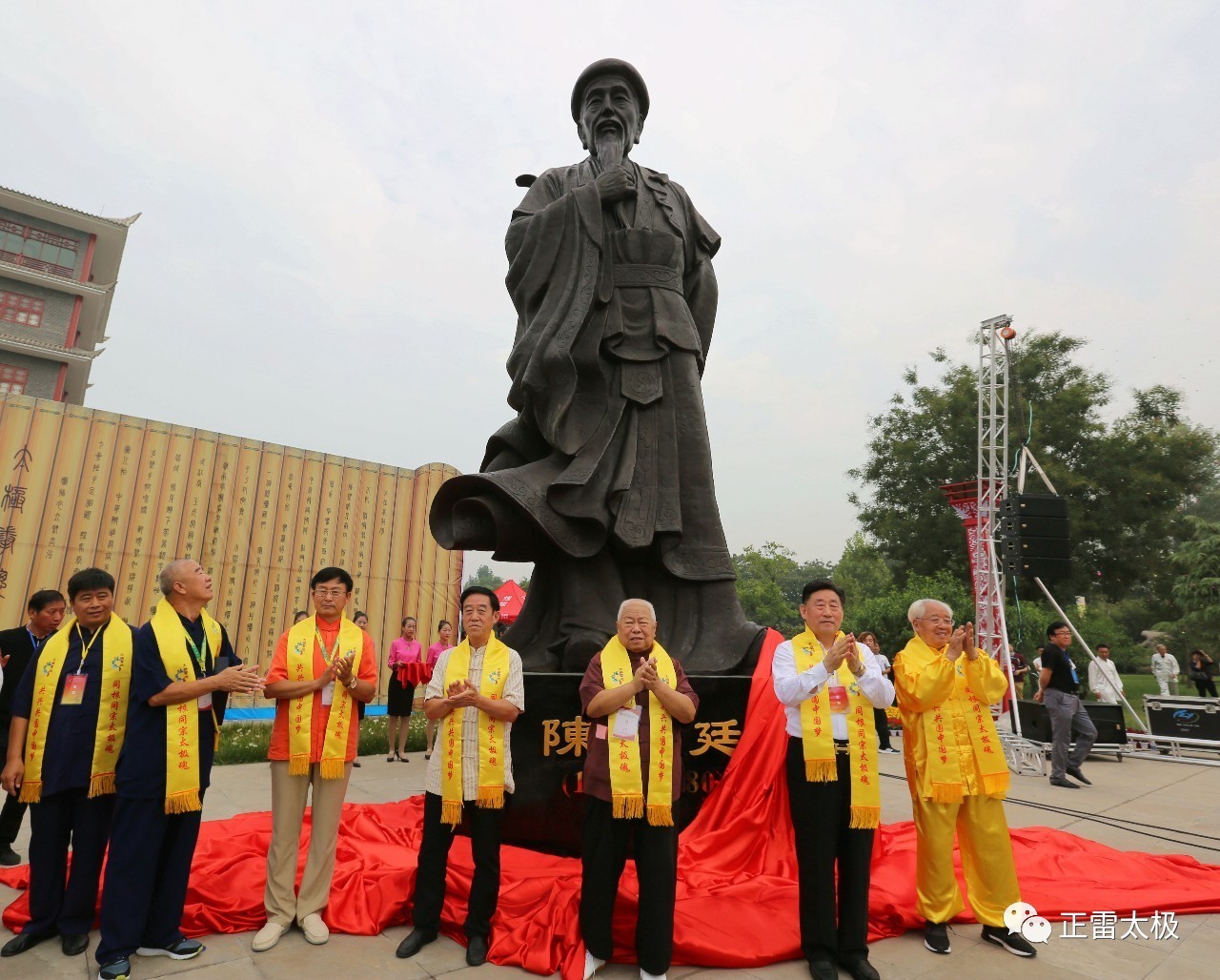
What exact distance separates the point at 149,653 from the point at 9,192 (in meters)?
18.6

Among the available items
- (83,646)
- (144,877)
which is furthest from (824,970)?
(83,646)

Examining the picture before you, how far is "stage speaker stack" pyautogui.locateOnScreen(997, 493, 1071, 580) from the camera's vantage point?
321 inches

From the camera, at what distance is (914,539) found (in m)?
18.5

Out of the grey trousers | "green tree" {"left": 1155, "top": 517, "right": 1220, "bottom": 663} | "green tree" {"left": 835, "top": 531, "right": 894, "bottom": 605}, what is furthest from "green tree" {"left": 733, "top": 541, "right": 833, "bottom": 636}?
the grey trousers

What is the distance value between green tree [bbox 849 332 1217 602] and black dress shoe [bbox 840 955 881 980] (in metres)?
15.2

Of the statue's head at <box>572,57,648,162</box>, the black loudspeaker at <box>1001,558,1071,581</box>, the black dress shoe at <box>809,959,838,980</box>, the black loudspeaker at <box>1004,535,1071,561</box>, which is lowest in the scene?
the black dress shoe at <box>809,959,838,980</box>

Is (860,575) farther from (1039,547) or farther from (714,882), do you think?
(714,882)

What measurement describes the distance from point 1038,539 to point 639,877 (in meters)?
7.50

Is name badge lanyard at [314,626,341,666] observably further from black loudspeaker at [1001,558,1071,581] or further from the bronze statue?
black loudspeaker at [1001,558,1071,581]

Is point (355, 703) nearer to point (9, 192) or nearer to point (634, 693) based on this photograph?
point (634, 693)

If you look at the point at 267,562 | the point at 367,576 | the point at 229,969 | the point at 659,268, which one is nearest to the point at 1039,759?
the point at 659,268

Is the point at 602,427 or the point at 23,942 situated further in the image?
the point at 602,427

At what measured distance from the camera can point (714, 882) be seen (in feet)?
9.72

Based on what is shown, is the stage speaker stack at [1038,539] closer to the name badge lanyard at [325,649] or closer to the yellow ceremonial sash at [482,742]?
the yellow ceremonial sash at [482,742]
